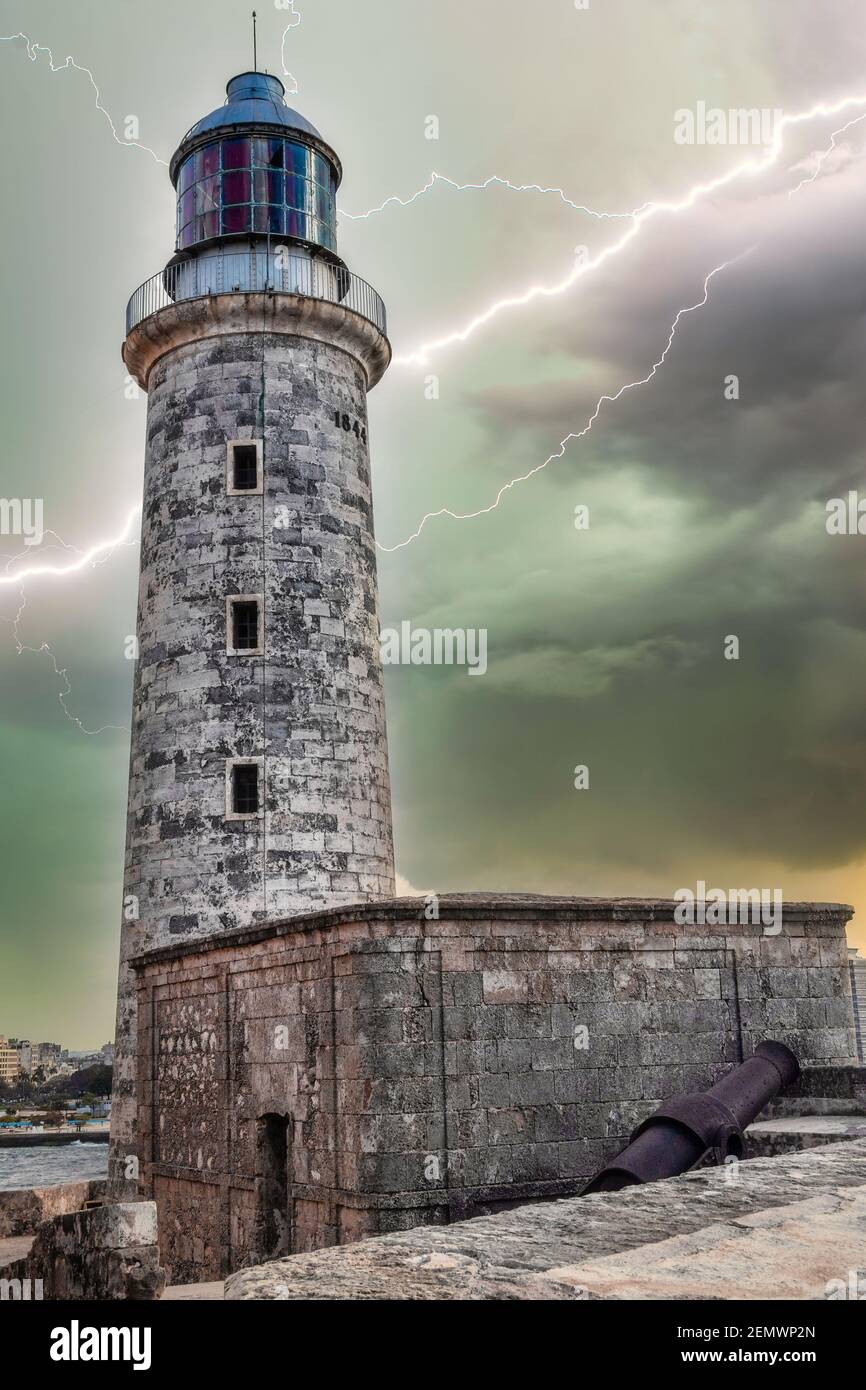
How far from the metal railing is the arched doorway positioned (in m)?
13.0

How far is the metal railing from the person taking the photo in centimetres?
2091

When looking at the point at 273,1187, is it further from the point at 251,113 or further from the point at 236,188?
the point at 251,113

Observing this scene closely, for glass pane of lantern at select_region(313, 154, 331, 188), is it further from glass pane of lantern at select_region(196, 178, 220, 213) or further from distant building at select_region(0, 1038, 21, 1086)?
distant building at select_region(0, 1038, 21, 1086)

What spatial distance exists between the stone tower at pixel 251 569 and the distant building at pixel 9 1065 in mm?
102540

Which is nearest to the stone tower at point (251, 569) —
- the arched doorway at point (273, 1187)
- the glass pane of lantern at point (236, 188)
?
the glass pane of lantern at point (236, 188)

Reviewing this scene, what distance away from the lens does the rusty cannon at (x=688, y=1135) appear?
9.68 m

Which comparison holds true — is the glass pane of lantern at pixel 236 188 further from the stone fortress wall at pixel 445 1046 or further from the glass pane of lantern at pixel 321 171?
the stone fortress wall at pixel 445 1046

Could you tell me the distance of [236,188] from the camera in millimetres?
21344

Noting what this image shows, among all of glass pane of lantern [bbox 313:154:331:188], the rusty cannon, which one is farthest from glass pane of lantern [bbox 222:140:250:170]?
the rusty cannon

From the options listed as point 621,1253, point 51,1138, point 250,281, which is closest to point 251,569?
point 250,281

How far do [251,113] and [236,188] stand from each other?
134cm
